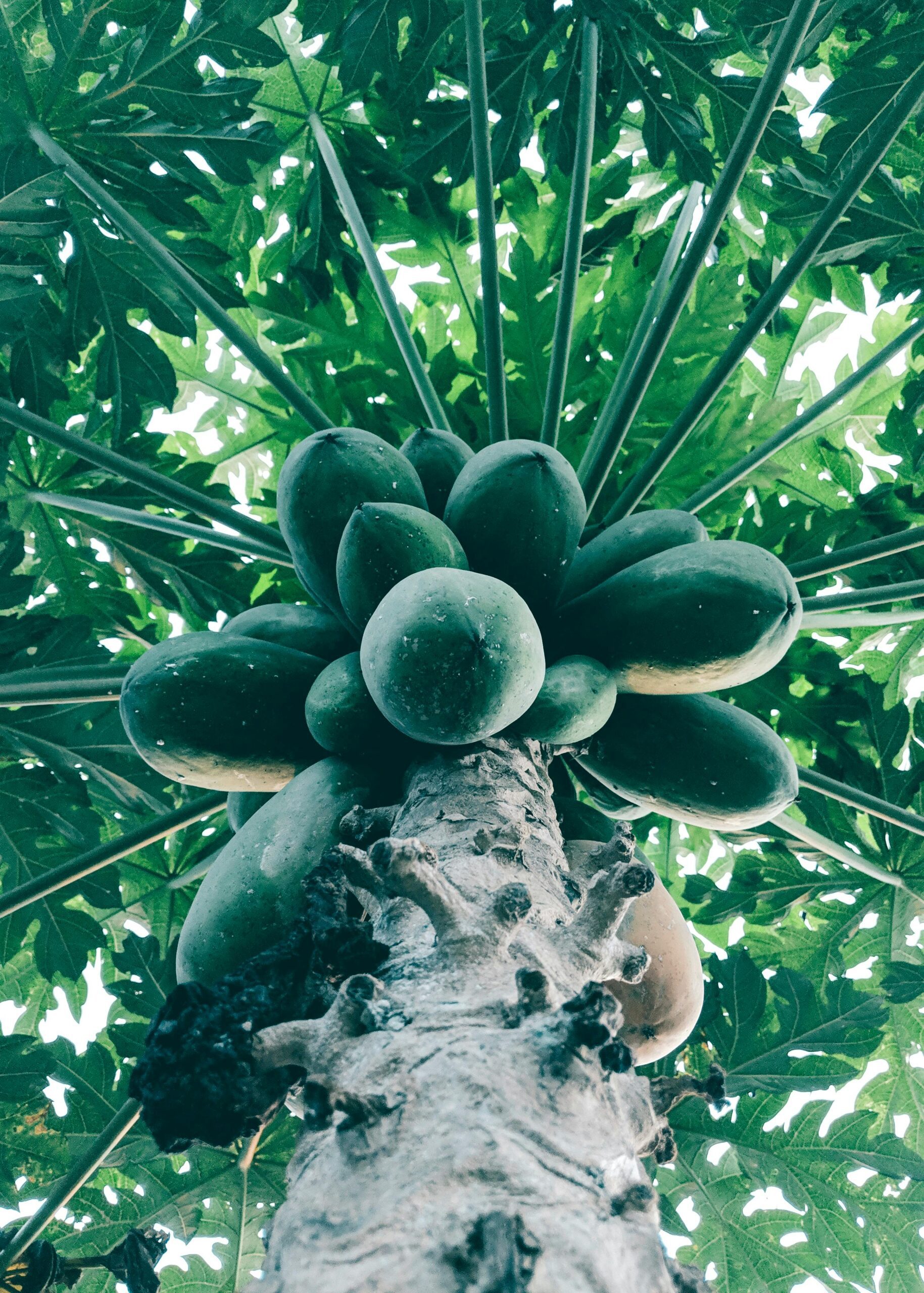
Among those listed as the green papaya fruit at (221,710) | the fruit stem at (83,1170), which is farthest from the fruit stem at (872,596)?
the fruit stem at (83,1170)

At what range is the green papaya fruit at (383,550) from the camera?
1.82 m

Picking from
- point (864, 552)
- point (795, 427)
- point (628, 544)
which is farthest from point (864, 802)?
point (795, 427)

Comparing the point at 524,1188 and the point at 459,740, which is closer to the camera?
the point at 524,1188

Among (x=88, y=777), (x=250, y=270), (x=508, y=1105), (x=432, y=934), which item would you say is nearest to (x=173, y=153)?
(x=250, y=270)

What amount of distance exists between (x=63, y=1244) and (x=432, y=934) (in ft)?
7.80

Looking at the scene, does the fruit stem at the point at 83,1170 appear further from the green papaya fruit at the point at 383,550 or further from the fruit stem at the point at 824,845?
the fruit stem at the point at 824,845

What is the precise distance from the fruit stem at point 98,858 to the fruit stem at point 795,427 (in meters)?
1.28

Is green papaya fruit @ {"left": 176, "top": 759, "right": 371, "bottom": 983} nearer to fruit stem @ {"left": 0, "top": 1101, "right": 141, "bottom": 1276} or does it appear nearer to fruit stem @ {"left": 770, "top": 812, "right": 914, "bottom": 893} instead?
fruit stem @ {"left": 0, "top": 1101, "right": 141, "bottom": 1276}

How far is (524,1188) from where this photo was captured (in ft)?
2.71

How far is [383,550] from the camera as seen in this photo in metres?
1.82

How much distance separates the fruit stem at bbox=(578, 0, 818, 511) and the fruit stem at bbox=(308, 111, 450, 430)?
58 cm

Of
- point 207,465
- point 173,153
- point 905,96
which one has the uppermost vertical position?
point 173,153

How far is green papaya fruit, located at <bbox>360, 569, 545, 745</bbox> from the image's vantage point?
5.11ft

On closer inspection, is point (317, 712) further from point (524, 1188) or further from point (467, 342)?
point (467, 342)
